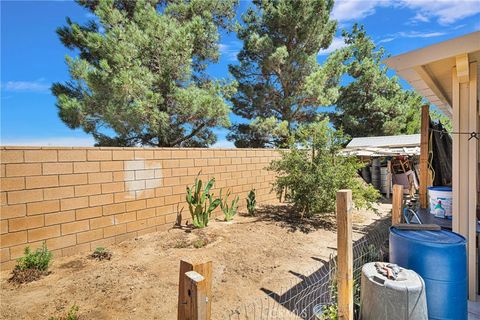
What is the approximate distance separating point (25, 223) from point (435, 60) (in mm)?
4867

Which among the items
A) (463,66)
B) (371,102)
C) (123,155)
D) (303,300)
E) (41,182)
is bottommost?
(303,300)

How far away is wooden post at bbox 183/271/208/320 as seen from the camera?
1.18 metres

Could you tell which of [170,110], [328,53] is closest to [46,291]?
[170,110]

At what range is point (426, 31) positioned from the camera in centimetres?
569

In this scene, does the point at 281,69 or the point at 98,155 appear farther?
the point at 281,69

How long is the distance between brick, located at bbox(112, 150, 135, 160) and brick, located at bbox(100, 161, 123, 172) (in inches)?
3.2

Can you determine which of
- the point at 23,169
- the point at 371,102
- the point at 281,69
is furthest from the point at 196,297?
the point at 371,102

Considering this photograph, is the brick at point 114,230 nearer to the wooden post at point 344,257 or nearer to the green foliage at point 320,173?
the green foliage at point 320,173

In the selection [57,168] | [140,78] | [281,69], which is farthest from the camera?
[281,69]

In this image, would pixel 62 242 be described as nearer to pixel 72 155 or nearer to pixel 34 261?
pixel 34 261

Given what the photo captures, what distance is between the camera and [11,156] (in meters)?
3.46

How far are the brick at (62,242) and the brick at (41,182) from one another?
29.3 inches

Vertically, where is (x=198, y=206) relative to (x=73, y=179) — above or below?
below

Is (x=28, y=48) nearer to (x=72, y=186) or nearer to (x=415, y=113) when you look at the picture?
(x=72, y=186)
